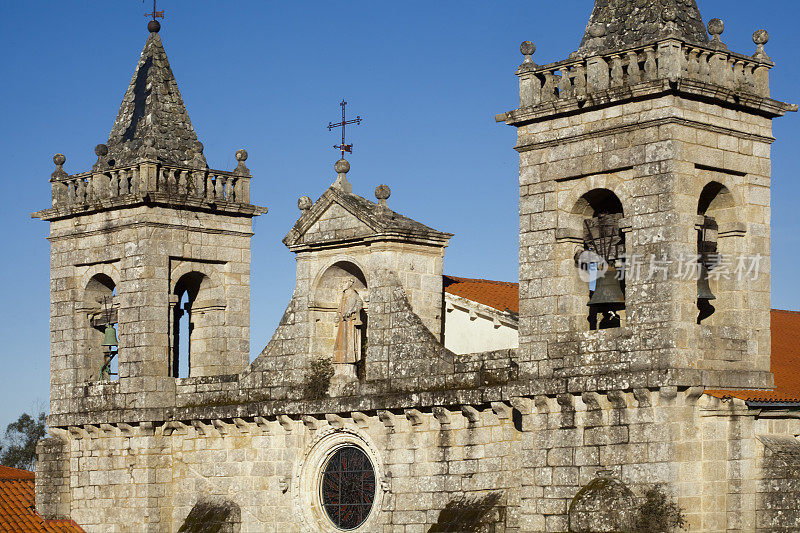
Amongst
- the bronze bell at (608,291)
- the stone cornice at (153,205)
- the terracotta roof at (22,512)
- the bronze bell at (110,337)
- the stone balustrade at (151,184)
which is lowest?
the terracotta roof at (22,512)

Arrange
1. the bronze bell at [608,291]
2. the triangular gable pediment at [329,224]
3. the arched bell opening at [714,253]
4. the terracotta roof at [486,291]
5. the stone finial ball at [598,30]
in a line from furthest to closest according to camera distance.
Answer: the terracotta roof at [486,291], the triangular gable pediment at [329,224], the stone finial ball at [598,30], the bronze bell at [608,291], the arched bell opening at [714,253]

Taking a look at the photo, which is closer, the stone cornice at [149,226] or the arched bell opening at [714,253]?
the arched bell opening at [714,253]

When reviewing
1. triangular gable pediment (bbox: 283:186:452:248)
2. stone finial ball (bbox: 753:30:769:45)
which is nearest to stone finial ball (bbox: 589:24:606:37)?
stone finial ball (bbox: 753:30:769:45)

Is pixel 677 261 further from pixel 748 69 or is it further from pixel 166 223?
pixel 166 223

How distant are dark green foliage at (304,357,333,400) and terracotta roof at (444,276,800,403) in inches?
96.0

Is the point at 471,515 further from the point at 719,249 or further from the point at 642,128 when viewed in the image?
the point at 642,128

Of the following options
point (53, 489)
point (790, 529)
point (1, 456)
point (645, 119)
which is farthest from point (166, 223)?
point (1, 456)

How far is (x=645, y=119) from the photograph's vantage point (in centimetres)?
1961

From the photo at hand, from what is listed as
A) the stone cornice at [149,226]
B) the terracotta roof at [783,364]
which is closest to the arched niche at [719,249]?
the terracotta roof at [783,364]

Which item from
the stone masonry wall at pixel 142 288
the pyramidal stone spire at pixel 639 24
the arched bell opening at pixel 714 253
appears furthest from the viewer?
the stone masonry wall at pixel 142 288

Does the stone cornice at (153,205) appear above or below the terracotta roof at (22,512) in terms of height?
above

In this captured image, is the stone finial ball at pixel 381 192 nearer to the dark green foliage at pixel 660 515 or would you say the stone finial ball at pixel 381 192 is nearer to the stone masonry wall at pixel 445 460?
the stone masonry wall at pixel 445 460

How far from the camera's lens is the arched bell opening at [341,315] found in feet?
81.3

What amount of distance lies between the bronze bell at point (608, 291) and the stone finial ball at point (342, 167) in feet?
19.1
